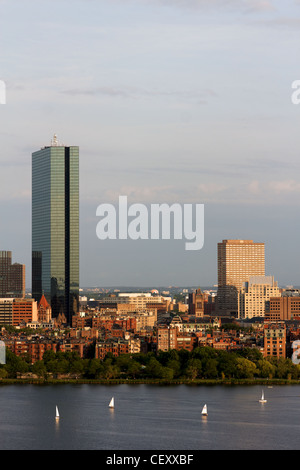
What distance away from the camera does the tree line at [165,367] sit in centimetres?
4347

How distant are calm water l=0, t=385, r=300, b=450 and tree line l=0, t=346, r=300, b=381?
8.37 feet

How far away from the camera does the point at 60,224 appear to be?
2923 inches

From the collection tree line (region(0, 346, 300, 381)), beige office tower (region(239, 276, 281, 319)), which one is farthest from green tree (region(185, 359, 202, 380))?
beige office tower (region(239, 276, 281, 319))

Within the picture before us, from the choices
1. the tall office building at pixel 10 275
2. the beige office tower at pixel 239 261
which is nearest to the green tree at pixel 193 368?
the tall office building at pixel 10 275

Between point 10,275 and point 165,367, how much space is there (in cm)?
5185

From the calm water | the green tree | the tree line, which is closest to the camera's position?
the calm water

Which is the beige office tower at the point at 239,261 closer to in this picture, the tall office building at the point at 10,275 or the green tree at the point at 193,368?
the tall office building at the point at 10,275

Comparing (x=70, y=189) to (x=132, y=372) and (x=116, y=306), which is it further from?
(x=132, y=372)

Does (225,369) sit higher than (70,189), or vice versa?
(70,189)

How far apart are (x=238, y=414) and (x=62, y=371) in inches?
509

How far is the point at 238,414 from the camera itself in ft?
108

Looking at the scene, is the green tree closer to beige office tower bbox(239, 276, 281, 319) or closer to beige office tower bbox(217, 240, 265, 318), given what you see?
beige office tower bbox(239, 276, 281, 319)

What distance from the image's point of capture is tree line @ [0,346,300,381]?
43469 mm
